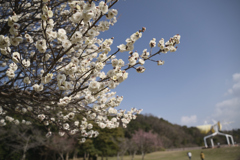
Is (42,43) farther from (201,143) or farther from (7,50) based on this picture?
(201,143)

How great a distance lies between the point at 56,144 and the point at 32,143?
2836 millimetres

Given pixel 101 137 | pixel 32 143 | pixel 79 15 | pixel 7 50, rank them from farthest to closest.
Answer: pixel 101 137
pixel 32 143
pixel 7 50
pixel 79 15

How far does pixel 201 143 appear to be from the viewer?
45.6m

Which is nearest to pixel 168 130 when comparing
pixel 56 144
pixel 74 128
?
pixel 56 144

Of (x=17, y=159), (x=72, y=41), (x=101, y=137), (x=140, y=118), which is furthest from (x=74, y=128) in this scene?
(x=140, y=118)

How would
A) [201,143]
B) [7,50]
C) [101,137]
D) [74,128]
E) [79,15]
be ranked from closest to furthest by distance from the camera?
1. [79,15]
2. [7,50]
3. [74,128]
4. [101,137]
5. [201,143]

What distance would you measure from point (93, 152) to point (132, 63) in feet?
68.8

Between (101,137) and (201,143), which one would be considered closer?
(101,137)

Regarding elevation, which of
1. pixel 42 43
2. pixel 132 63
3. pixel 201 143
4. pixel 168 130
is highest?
pixel 42 43

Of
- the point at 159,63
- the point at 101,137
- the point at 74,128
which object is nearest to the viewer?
the point at 159,63

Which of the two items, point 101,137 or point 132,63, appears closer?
point 132,63

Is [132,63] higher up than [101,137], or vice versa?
[132,63]

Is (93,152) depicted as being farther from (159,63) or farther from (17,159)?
(159,63)

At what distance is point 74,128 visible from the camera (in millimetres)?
3473
